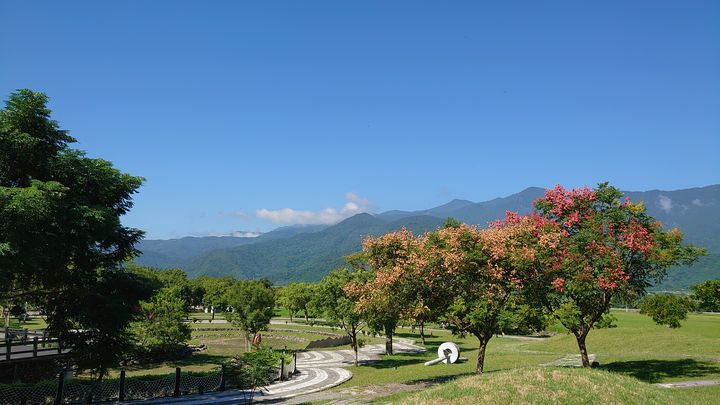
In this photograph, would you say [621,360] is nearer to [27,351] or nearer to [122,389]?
[122,389]

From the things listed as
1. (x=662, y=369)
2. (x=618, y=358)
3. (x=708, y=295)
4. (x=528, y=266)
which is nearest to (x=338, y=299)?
(x=528, y=266)

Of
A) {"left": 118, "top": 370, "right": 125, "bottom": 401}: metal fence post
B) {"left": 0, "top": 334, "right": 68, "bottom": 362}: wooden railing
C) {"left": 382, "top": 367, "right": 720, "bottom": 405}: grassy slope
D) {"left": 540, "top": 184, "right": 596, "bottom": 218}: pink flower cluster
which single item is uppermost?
{"left": 540, "top": 184, "right": 596, "bottom": 218}: pink flower cluster

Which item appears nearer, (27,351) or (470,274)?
(470,274)

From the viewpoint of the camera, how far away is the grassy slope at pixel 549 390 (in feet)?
54.3

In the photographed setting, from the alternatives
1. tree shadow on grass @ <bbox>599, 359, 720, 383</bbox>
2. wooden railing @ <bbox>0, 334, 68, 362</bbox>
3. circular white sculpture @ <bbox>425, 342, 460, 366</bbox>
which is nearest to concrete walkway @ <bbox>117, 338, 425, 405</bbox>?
circular white sculpture @ <bbox>425, 342, 460, 366</bbox>

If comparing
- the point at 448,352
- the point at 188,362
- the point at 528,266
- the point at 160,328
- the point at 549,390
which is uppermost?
the point at 528,266

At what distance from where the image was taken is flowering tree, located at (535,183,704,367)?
23922 millimetres

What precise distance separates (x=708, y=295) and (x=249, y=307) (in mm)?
84123

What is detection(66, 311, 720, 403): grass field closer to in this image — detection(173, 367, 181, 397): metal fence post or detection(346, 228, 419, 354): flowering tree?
detection(346, 228, 419, 354): flowering tree

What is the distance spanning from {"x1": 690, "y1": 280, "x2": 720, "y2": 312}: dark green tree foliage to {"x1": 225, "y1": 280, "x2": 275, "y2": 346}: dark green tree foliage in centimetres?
8155

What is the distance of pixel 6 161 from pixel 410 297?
2030cm

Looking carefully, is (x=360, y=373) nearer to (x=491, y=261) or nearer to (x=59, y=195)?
(x=491, y=261)

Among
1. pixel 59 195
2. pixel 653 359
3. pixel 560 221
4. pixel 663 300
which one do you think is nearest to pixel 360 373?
pixel 560 221

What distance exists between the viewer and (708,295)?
82.7m
